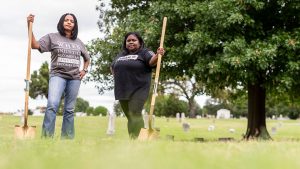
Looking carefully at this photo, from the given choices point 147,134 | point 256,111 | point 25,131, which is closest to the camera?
point 147,134

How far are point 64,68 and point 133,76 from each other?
1.22 metres

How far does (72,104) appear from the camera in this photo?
9703mm

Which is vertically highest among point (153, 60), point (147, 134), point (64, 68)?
point (153, 60)

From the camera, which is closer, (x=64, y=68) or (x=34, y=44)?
(x=64, y=68)

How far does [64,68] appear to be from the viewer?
9.56m

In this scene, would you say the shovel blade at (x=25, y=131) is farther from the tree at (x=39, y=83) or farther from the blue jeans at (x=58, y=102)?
the tree at (x=39, y=83)

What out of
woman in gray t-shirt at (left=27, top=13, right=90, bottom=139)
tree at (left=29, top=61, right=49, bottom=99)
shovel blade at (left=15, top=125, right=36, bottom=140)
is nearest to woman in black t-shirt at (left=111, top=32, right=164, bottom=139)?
woman in gray t-shirt at (left=27, top=13, right=90, bottom=139)

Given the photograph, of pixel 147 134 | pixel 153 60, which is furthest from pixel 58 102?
pixel 153 60

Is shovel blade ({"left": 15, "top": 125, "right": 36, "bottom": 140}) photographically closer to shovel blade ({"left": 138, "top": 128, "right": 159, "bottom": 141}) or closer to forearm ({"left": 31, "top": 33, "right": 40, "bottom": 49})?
forearm ({"left": 31, "top": 33, "right": 40, "bottom": 49})

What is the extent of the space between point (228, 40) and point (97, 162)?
14203 millimetres

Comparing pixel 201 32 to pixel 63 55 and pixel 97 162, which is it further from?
pixel 97 162

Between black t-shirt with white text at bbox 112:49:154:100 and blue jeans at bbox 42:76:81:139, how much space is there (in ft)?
2.48

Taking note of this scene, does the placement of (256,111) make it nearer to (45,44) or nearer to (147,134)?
(147,134)

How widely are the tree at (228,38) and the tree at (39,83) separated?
174ft
